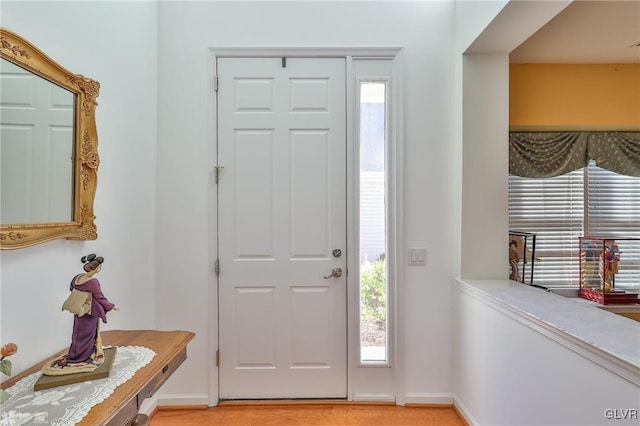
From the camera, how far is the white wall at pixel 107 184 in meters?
1.26

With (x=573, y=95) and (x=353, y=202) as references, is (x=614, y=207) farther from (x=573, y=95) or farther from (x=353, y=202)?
(x=353, y=202)

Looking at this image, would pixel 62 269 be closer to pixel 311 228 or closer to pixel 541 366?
pixel 311 228

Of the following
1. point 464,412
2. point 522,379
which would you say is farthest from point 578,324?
point 464,412

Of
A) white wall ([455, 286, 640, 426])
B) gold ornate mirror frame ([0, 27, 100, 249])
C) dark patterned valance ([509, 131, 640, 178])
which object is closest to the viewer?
white wall ([455, 286, 640, 426])

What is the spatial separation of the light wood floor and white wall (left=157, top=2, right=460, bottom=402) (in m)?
0.12

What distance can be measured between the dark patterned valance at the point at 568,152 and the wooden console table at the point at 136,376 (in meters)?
2.79

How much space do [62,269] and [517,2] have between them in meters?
2.45

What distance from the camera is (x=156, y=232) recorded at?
2.21 m

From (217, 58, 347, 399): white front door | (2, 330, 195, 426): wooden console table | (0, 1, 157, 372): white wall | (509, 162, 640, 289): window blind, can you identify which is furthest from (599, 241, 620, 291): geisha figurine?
(0, 1, 157, 372): white wall

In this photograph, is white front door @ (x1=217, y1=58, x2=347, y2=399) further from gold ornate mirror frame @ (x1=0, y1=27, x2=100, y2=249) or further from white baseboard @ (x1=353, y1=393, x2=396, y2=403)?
gold ornate mirror frame @ (x1=0, y1=27, x2=100, y2=249)

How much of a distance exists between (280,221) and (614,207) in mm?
2880

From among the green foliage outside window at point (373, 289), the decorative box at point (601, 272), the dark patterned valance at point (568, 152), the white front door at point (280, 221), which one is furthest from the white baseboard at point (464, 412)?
the dark patterned valance at point (568, 152)

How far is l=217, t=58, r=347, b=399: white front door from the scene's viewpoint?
2.23 meters

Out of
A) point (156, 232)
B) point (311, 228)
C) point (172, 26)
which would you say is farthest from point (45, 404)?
point (172, 26)
